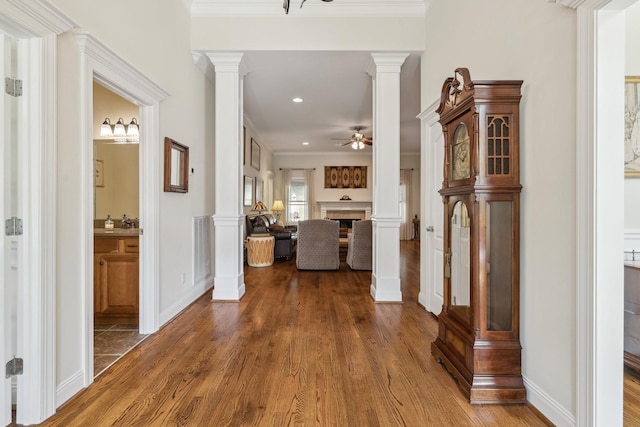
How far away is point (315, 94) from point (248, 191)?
2.81 metres

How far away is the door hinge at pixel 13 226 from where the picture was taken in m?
1.61

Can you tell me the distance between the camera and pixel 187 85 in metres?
3.57

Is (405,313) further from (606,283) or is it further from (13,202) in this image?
(13,202)

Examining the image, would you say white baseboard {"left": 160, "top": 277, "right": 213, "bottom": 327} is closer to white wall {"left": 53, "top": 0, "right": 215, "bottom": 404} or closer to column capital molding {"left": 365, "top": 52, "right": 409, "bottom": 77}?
white wall {"left": 53, "top": 0, "right": 215, "bottom": 404}

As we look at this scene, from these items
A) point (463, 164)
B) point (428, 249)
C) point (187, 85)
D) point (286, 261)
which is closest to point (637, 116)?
point (463, 164)

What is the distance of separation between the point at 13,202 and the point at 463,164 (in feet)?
8.29

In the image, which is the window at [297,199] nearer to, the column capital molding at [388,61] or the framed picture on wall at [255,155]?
the framed picture on wall at [255,155]

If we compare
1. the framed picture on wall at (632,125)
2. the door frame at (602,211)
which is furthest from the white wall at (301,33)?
Result: the door frame at (602,211)

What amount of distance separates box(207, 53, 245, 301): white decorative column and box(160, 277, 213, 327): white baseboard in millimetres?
232

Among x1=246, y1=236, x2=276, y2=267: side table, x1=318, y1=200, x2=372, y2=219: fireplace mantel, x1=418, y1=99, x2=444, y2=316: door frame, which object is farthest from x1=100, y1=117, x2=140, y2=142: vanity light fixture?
x1=318, y1=200, x2=372, y2=219: fireplace mantel

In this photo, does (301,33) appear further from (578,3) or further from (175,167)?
(578,3)

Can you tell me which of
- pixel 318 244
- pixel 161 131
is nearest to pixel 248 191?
pixel 318 244

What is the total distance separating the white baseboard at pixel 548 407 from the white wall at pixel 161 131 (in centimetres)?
265

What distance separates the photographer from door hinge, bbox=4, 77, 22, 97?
1600 millimetres
